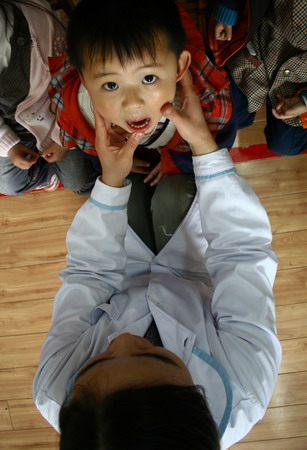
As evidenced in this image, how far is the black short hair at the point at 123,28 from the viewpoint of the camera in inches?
25.1

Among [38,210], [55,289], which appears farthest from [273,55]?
[55,289]

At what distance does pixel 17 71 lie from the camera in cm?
95

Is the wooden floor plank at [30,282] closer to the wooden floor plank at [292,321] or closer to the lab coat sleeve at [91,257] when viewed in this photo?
the lab coat sleeve at [91,257]

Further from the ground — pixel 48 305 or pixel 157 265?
pixel 157 265

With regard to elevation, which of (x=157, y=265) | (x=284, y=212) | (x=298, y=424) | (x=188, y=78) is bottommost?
(x=298, y=424)

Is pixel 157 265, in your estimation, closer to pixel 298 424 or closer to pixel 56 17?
pixel 56 17

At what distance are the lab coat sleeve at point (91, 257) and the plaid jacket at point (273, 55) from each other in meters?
0.44

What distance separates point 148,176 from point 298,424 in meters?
1.02

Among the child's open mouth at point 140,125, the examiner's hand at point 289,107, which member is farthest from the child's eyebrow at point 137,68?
the examiner's hand at point 289,107

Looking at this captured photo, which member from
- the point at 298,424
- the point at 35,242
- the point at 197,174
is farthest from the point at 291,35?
A: the point at 298,424

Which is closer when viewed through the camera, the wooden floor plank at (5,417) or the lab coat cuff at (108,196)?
the lab coat cuff at (108,196)

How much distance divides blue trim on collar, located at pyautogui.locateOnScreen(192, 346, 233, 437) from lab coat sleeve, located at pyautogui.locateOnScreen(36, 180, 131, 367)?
0.88ft

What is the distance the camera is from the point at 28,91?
38.8 inches

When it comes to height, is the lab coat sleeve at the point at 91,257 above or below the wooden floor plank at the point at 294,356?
above
